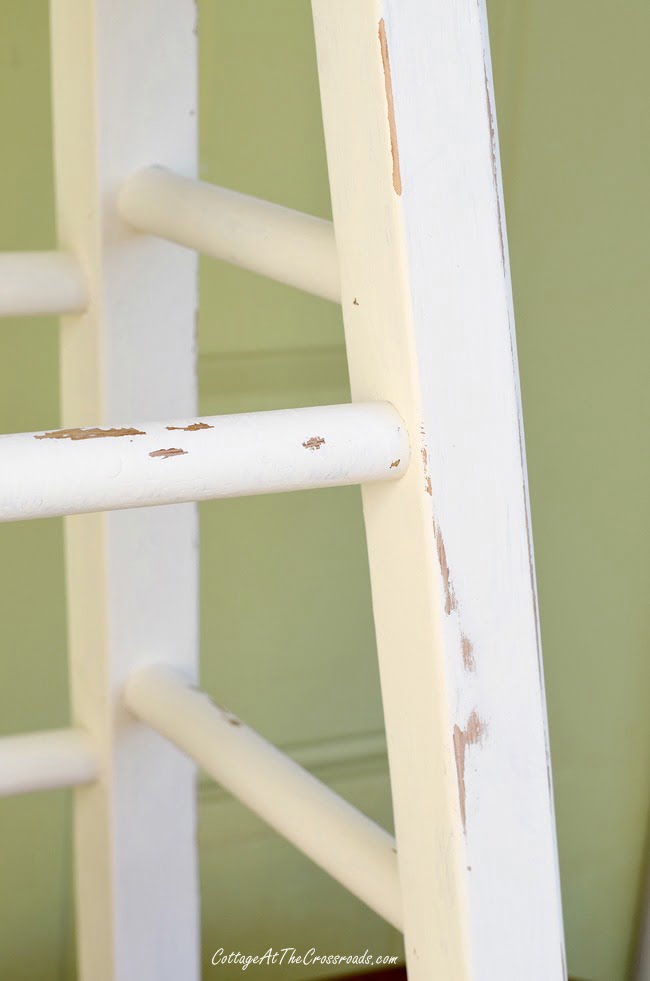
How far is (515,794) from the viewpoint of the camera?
0.39 meters

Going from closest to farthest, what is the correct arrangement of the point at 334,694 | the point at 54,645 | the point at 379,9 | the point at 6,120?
the point at 379,9, the point at 6,120, the point at 54,645, the point at 334,694

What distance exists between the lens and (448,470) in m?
0.37

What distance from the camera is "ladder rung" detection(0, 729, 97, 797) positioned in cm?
61

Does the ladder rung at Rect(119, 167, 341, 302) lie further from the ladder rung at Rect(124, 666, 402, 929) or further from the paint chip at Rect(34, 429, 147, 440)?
the ladder rung at Rect(124, 666, 402, 929)

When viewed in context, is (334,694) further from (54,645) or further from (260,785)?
(260,785)

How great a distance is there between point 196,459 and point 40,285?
27 cm

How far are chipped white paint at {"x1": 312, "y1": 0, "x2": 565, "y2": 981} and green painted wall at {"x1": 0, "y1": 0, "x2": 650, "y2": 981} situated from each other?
1.81ft

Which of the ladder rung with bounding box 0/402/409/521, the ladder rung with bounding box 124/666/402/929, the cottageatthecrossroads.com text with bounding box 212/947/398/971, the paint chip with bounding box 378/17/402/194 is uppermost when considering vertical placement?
the paint chip with bounding box 378/17/402/194

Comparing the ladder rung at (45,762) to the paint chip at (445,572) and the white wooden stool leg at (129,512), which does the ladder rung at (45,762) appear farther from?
the paint chip at (445,572)

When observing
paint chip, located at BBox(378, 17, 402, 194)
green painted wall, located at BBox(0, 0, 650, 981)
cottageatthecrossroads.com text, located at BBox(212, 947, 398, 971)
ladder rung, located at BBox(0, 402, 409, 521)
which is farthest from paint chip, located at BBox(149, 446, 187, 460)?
cottageatthecrossroads.com text, located at BBox(212, 947, 398, 971)

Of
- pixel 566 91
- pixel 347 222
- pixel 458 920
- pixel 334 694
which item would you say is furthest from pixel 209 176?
pixel 458 920

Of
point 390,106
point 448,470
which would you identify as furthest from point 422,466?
point 390,106

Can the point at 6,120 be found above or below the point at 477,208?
above

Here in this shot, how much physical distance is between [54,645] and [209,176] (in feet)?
1.30
